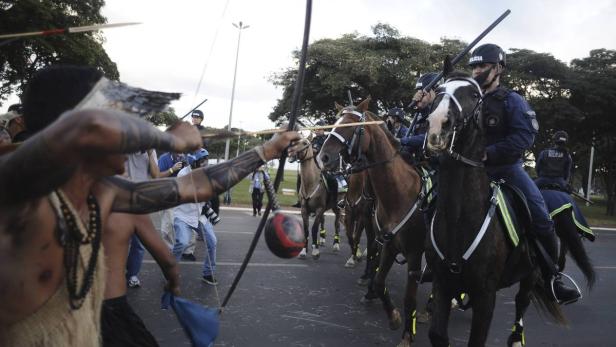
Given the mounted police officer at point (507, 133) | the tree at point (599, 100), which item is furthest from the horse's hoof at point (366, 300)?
the tree at point (599, 100)

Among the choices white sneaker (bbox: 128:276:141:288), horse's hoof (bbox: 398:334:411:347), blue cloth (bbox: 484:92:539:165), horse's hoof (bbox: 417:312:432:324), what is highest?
blue cloth (bbox: 484:92:539:165)

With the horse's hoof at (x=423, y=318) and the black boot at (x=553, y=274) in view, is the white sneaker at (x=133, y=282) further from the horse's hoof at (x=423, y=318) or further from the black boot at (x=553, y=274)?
the black boot at (x=553, y=274)

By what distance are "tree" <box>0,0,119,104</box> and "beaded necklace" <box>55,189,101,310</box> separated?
17.0 m

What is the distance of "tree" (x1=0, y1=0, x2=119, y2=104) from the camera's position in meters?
16.7

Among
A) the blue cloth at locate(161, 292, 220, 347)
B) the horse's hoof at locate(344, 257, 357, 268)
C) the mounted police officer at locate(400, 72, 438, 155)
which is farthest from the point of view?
the horse's hoof at locate(344, 257, 357, 268)

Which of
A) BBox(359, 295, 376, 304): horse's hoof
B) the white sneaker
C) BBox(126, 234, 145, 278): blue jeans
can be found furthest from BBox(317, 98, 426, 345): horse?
the white sneaker

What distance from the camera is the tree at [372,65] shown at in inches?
960

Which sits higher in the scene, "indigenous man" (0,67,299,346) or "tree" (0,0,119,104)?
"tree" (0,0,119,104)

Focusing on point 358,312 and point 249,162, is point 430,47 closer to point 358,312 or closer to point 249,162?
point 358,312

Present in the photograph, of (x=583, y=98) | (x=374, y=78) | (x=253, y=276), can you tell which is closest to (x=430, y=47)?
(x=374, y=78)

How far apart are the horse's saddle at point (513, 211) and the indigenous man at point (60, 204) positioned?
9.66 ft

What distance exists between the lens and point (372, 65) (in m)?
23.9

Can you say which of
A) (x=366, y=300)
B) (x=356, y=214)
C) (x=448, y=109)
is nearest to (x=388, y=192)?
(x=366, y=300)

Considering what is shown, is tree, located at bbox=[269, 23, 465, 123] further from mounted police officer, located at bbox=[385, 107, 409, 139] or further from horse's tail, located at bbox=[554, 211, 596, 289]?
horse's tail, located at bbox=[554, 211, 596, 289]
